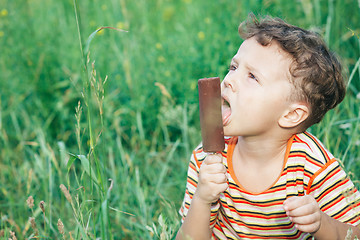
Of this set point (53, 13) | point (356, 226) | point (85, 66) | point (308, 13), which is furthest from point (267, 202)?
point (53, 13)

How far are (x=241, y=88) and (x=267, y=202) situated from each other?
45 centimetres

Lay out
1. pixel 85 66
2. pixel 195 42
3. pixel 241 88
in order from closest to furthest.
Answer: pixel 85 66 → pixel 241 88 → pixel 195 42

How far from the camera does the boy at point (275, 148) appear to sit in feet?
5.88

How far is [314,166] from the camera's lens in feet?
5.92

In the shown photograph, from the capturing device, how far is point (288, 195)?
6.03ft

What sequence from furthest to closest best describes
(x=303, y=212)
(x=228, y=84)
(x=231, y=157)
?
(x=231, y=157)
(x=228, y=84)
(x=303, y=212)

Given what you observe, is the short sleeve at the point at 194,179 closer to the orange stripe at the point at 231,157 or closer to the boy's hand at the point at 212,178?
the orange stripe at the point at 231,157

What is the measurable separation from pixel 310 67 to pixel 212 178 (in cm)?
55

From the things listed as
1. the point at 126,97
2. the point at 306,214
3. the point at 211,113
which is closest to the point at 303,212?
the point at 306,214

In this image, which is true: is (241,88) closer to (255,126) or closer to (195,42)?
(255,126)

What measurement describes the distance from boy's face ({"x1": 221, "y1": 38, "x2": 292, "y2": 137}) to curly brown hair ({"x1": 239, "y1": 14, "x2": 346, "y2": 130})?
3cm

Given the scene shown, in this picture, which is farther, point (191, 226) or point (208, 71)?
point (208, 71)

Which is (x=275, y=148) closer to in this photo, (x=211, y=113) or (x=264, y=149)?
(x=264, y=149)

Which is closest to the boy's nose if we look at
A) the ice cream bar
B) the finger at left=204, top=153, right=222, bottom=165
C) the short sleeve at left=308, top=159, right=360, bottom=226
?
the ice cream bar
